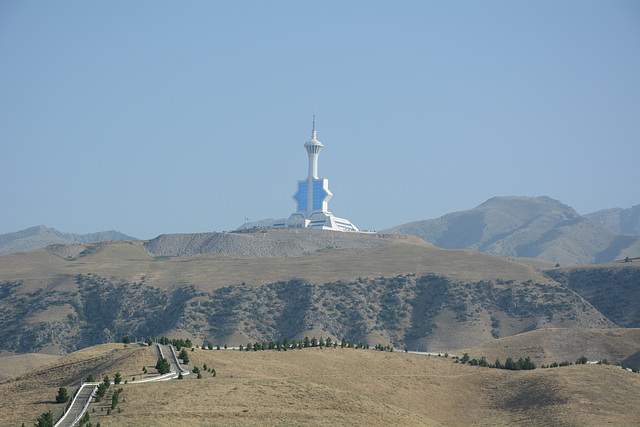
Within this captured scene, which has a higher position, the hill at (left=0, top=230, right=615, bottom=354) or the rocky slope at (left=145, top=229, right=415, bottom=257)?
the rocky slope at (left=145, top=229, right=415, bottom=257)

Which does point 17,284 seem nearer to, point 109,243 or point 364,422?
point 109,243

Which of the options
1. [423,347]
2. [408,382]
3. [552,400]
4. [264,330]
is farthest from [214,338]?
[552,400]

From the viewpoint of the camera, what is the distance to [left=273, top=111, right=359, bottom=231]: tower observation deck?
623ft

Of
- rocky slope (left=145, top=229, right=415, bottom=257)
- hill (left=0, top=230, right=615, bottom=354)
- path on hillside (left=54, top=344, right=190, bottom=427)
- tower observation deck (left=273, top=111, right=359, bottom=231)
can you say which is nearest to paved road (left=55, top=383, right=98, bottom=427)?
path on hillside (left=54, top=344, right=190, bottom=427)

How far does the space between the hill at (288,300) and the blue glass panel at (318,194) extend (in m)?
30.1

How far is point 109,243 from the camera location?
185000 mm

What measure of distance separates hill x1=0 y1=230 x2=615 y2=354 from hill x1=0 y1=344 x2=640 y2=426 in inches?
1847

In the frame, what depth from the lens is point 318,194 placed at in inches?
7520

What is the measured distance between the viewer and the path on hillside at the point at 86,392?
4574cm

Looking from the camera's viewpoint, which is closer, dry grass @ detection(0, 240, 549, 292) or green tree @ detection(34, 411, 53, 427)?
green tree @ detection(34, 411, 53, 427)

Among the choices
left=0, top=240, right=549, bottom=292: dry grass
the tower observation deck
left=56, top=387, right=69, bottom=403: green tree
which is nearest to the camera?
left=56, top=387, right=69, bottom=403: green tree

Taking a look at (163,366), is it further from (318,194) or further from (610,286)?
(318,194)

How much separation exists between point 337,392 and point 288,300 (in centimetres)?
8146

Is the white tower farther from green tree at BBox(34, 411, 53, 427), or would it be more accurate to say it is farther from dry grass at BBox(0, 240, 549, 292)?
green tree at BBox(34, 411, 53, 427)
